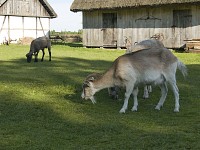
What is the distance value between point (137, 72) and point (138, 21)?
24.0 meters

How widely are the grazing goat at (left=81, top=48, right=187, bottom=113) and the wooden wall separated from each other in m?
20.6

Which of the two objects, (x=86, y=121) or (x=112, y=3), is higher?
(x=112, y=3)

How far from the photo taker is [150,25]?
1271 inches

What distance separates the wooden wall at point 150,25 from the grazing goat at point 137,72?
2063cm

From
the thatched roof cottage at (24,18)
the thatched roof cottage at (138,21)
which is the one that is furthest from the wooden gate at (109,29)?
the thatched roof cottage at (24,18)

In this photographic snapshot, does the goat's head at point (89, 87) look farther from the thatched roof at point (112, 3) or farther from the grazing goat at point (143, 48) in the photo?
the thatched roof at point (112, 3)

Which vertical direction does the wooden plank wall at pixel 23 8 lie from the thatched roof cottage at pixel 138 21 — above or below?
above

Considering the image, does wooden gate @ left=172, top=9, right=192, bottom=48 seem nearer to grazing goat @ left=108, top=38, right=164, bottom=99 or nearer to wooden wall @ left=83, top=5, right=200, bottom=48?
wooden wall @ left=83, top=5, right=200, bottom=48

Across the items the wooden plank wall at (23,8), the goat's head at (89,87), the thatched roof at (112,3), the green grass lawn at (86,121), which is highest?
the wooden plank wall at (23,8)

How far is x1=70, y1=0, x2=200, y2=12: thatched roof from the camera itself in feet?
97.9

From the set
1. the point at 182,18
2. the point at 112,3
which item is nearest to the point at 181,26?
the point at 182,18

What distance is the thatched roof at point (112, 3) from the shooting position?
29.8 m

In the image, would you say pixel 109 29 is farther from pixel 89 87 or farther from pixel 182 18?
pixel 89 87

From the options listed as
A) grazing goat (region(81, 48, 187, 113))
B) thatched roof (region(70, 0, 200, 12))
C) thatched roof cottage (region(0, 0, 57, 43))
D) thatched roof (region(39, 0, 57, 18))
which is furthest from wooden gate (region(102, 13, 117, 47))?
grazing goat (region(81, 48, 187, 113))
